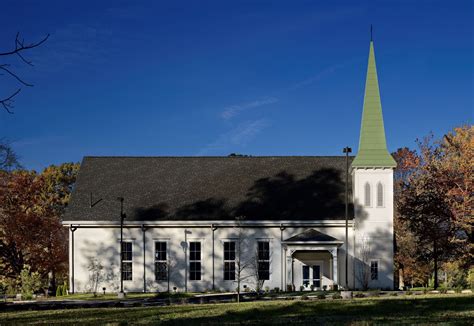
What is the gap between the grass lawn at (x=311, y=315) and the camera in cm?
1603

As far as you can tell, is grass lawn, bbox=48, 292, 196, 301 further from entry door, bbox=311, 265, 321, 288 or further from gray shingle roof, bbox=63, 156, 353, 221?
entry door, bbox=311, 265, 321, 288

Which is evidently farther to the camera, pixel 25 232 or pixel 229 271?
pixel 25 232

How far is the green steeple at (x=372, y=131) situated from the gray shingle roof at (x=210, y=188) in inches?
128

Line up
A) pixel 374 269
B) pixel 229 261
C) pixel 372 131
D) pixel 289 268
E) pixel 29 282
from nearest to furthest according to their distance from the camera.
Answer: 1. pixel 29 282
2. pixel 289 268
3. pixel 374 269
4. pixel 229 261
5. pixel 372 131

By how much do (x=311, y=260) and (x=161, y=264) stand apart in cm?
951

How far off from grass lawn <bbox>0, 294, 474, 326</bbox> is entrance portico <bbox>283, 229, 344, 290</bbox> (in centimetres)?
1513

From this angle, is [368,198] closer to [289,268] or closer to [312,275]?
[312,275]

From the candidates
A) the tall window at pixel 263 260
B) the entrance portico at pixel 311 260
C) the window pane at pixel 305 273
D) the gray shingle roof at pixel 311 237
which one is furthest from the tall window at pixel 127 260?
the window pane at pixel 305 273

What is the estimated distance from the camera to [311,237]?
38656 millimetres

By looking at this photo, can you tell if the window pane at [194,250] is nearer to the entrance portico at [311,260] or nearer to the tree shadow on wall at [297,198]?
the tree shadow on wall at [297,198]

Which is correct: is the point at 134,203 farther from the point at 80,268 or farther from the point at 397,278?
the point at 397,278

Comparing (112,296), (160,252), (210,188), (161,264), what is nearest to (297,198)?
(210,188)

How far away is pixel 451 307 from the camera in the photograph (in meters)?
19.6

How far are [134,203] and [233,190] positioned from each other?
6.64 metres
